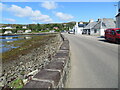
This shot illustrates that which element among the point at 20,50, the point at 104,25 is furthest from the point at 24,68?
the point at 104,25

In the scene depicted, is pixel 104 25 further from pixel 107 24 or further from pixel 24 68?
pixel 24 68

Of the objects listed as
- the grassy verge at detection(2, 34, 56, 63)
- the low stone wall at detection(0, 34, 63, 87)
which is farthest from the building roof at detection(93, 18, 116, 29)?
the low stone wall at detection(0, 34, 63, 87)

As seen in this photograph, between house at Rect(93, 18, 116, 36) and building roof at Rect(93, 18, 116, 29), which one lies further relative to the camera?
building roof at Rect(93, 18, 116, 29)

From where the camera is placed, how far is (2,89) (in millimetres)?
4293

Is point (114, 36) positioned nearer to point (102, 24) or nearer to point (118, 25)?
point (118, 25)

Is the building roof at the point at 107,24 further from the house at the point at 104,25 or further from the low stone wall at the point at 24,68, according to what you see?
the low stone wall at the point at 24,68

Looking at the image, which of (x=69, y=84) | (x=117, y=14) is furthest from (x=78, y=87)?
(x=117, y=14)

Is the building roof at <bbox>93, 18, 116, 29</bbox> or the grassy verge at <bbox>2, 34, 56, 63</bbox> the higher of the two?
the building roof at <bbox>93, 18, 116, 29</bbox>

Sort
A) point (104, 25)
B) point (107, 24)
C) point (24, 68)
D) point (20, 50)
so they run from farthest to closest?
point (107, 24), point (104, 25), point (20, 50), point (24, 68)

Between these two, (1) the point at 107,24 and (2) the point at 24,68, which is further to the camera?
(1) the point at 107,24

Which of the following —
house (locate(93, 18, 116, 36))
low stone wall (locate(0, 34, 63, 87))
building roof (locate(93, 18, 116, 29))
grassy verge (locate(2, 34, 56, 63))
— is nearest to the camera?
low stone wall (locate(0, 34, 63, 87))

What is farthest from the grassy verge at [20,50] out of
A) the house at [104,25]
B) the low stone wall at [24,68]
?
the house at [104,25]

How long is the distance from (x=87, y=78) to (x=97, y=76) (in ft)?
1.61

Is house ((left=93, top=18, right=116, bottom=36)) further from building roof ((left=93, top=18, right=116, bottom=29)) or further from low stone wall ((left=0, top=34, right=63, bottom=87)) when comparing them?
low stone wall ((left=0, top=34, right=63, bottom=87))
